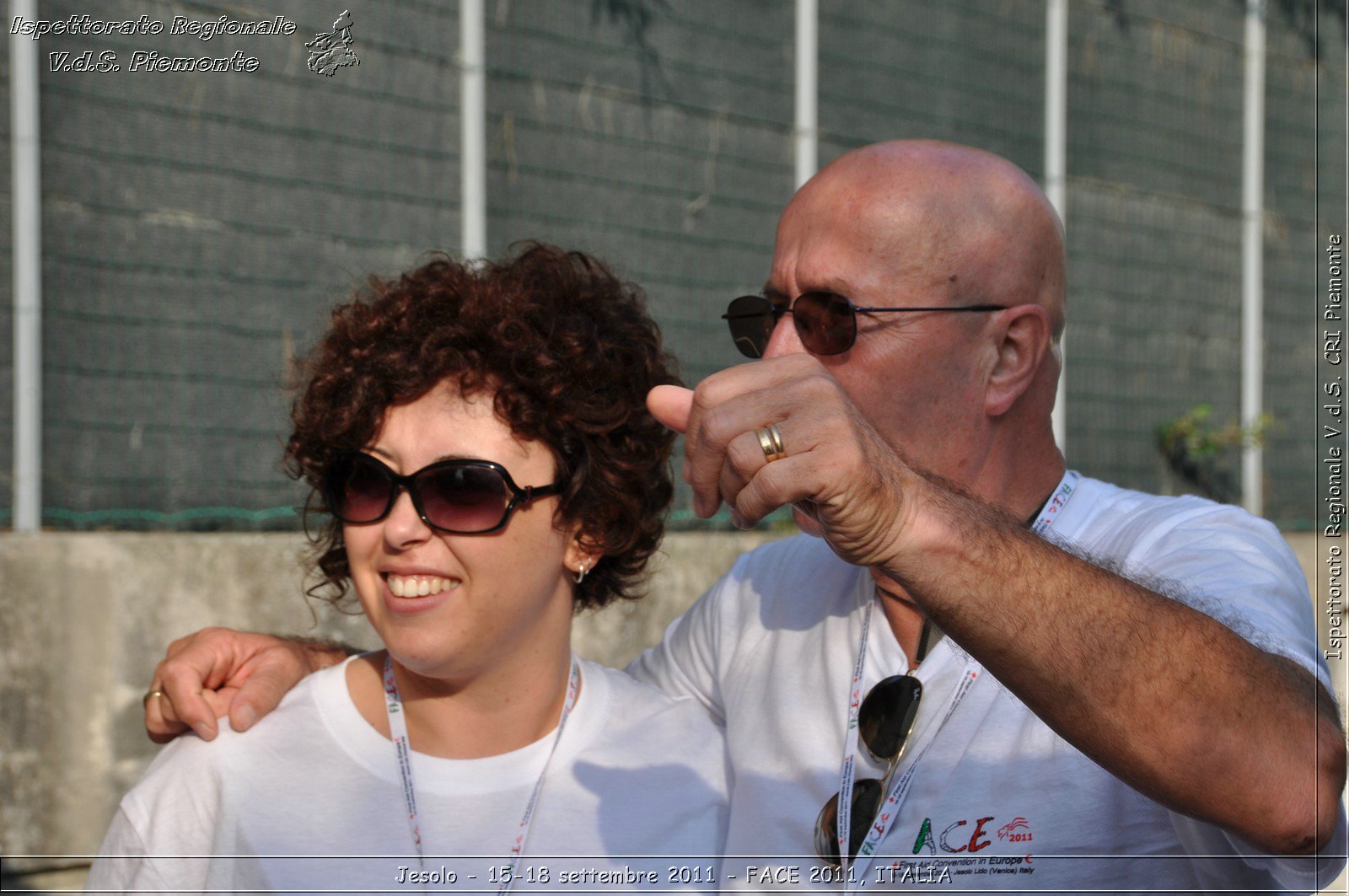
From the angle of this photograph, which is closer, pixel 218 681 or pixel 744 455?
pixel 744 455

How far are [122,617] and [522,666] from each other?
2.40 metres

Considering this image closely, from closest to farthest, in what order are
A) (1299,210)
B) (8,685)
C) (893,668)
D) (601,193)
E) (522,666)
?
(893,668) < (522,666) < (8,685) < (601,193) < (1299,210)

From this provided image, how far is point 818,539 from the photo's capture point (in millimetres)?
2811

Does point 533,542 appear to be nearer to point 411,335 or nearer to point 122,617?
point 411,335

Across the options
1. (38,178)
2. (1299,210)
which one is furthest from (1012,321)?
(1299,210)

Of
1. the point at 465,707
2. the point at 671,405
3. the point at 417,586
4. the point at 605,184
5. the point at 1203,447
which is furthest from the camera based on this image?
the point at 1203,447

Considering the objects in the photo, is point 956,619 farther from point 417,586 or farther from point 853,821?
point 417,586

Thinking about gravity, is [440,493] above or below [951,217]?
below

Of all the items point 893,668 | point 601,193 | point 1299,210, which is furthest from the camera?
point 1299,210

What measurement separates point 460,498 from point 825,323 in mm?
795

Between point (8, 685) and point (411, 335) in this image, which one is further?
point (8, 685)

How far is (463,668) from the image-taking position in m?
2.48

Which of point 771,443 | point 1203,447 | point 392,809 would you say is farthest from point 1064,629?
point 1203,447

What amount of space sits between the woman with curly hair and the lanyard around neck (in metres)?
0.38
